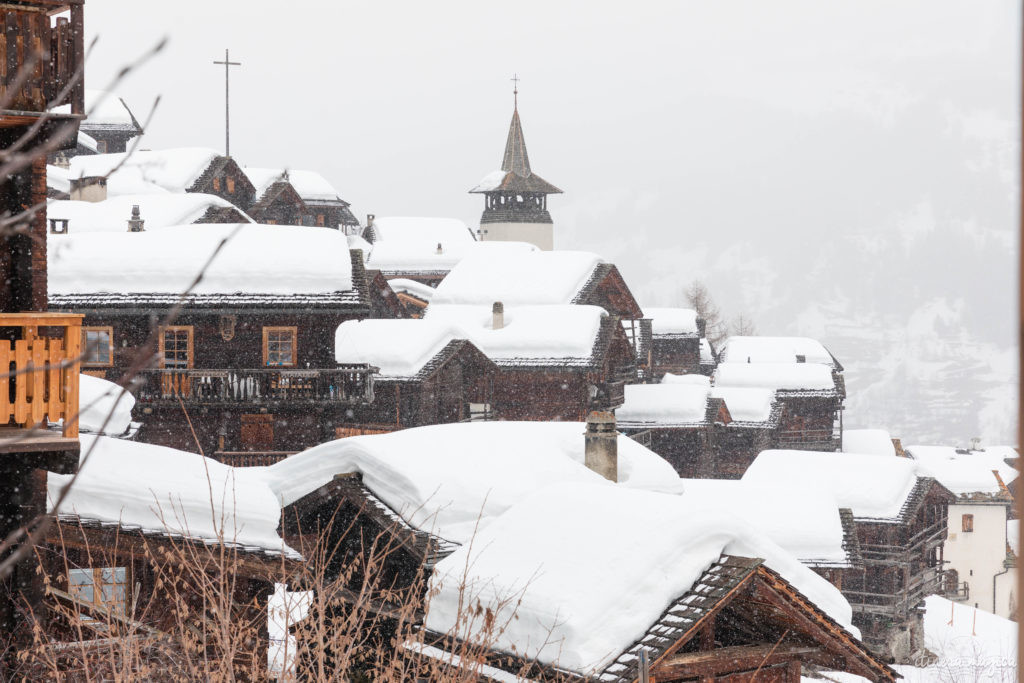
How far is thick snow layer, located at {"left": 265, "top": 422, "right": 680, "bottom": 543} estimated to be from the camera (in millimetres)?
13516

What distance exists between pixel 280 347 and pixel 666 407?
1790 cm

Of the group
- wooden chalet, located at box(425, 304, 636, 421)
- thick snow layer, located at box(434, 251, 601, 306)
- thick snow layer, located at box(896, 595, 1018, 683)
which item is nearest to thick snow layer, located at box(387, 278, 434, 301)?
thick snow layer, located at box(434, 251, 601, 306)

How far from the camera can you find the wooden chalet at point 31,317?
9.19 metres

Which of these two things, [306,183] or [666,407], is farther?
[306,183]

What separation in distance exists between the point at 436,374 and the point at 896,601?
15.2 meters

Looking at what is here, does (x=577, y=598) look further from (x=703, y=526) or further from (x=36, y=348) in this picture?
(x=36, y=348)

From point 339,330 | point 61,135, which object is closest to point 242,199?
point 339,330

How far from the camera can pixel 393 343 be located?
2997 centimetres

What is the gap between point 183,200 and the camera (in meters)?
36.8

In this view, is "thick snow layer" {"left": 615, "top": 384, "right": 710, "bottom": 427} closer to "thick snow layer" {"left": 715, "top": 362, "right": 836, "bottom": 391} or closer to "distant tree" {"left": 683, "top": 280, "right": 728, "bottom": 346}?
"thick snow layer" {"left": 715, "top": 362, "right": 836, "bottom": 391}

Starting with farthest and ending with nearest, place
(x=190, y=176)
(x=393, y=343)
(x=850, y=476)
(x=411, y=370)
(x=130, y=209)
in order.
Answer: (x=190, y=176), (x=130, y=209), (x=850, y=476), (x=393, y=343), (x=411, y=370)

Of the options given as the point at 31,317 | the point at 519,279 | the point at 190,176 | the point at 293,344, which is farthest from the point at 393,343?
the point at 190,176

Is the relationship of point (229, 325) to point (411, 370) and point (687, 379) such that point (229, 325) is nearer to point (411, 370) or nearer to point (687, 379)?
point (411, 370)

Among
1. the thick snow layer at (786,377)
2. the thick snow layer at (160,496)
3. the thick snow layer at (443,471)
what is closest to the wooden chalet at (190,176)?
the thick snow layer at (786,377)
